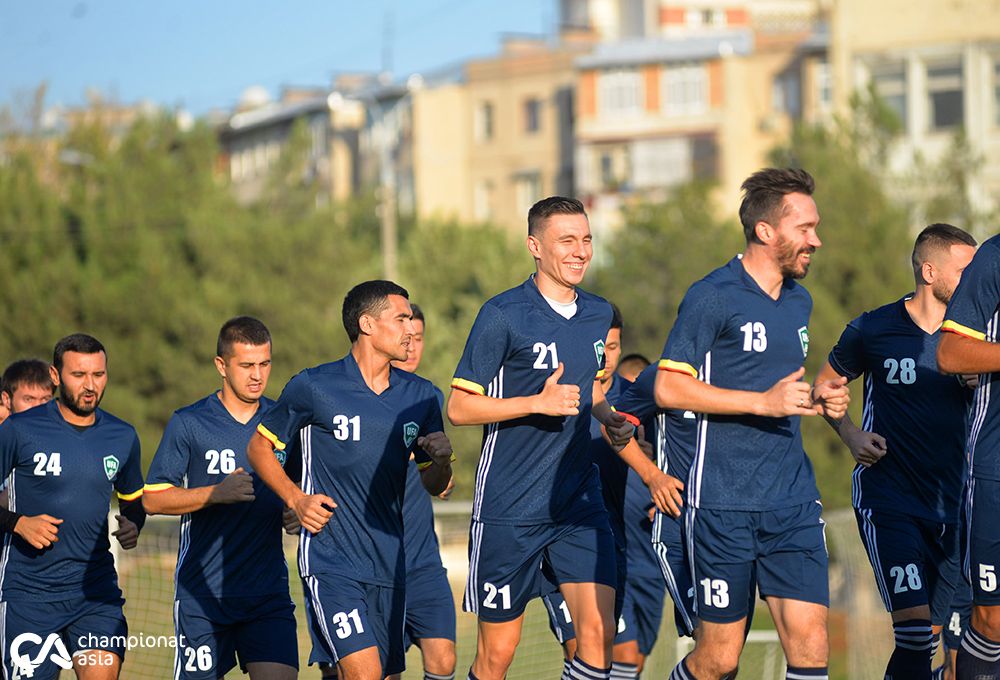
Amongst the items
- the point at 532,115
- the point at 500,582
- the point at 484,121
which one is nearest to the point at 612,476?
the point at 500,582

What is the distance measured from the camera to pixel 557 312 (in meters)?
8.44

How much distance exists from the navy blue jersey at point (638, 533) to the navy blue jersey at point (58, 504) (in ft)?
12.2

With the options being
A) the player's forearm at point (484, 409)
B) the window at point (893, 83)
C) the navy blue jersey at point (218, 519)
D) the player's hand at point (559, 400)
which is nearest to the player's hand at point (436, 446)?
the player's forearm at point (484, 409)

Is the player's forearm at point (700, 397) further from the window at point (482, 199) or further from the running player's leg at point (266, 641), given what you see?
the window at point (482, 199)

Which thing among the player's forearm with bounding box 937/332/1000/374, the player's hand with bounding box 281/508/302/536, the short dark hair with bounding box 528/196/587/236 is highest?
the short dark hair with bounding box 528/196/587/236

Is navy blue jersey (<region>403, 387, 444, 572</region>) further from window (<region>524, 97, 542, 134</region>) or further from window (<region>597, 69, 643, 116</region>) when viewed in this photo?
window (<region>524, 97, 542, 134</region>)

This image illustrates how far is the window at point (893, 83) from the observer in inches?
2185

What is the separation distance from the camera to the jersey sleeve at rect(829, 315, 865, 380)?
29.7 feet

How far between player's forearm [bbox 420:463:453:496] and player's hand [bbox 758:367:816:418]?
2.15m

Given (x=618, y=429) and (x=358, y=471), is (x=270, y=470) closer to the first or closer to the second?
(x=358, y=471)

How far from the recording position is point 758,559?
25.9ft

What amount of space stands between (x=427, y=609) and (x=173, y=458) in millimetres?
1848

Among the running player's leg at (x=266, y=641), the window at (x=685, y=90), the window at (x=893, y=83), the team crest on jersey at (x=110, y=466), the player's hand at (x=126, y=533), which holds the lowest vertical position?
the running player's leg at (x=266, y=641)

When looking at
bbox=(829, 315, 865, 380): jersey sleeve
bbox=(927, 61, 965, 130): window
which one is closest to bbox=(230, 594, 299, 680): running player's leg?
bbox=(829, 315, 865, 380): jersey sleeve
